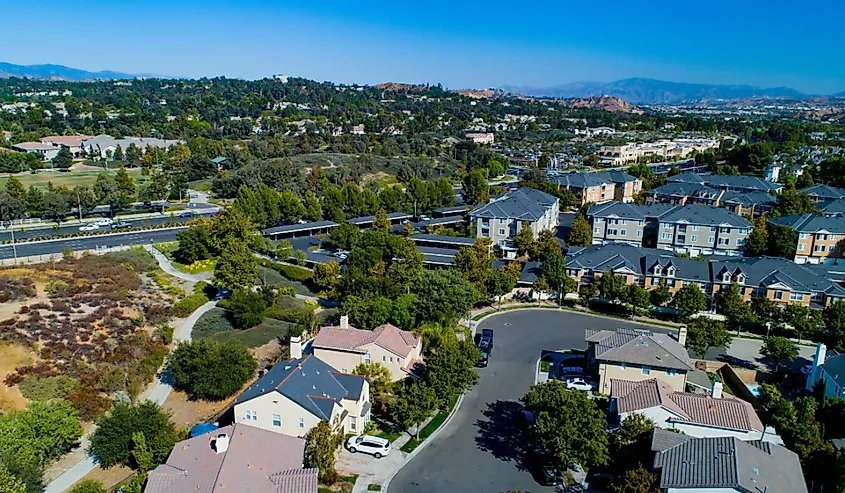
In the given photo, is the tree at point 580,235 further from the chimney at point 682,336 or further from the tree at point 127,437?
the tree at point 127,437

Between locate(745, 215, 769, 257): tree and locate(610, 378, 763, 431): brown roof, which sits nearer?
locate(610, 378, 763, 431): brown roof

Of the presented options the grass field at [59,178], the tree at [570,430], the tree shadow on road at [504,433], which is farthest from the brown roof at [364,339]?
the grass field at [59,178]

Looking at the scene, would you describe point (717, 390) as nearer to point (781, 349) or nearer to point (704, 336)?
point (704, 336)

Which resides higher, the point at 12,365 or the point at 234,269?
the point at 234,269

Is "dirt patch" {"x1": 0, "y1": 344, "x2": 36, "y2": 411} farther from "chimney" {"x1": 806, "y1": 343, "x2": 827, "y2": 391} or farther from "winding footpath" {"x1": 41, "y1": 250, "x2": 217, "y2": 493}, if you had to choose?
"chimney" {"x1": 806, "y1": 343, "x2": 827, "y2": 391}

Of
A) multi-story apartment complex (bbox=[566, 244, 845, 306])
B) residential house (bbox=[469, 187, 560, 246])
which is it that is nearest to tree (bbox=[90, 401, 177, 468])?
multi-story apartment complex (bbox=[566, 244, 845, 306])

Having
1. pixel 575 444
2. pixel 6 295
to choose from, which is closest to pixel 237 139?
pixel 6 295

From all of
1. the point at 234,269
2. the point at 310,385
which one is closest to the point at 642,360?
the point at 310,385
